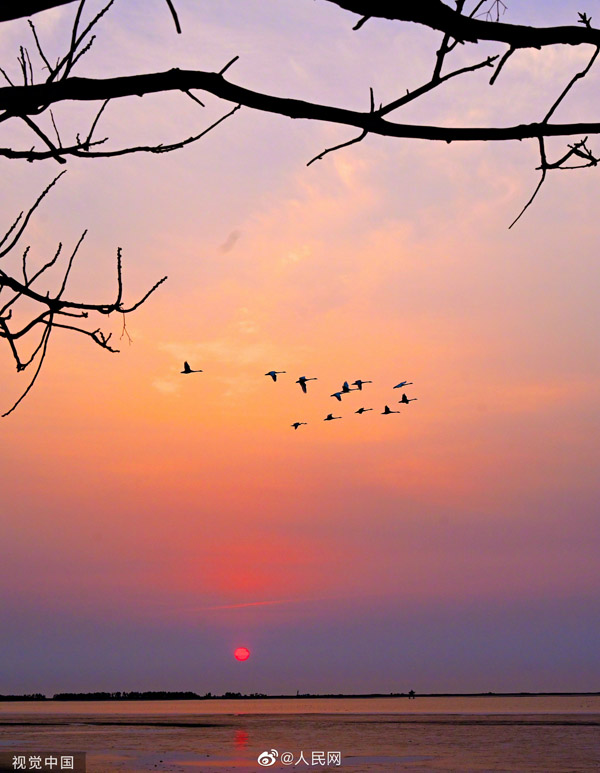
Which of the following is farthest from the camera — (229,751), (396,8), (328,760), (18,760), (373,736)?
(373,736)

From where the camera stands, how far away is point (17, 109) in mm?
2684

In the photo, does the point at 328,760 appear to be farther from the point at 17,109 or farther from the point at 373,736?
the point at 17,109

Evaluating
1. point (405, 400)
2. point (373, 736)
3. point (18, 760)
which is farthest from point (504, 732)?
point (405, 400)

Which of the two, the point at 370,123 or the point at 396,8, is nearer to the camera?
the point at 396,8

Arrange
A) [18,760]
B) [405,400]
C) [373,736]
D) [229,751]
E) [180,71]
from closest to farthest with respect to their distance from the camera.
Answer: [180,71], [405,400], [18,760], [229,751], [373,736]

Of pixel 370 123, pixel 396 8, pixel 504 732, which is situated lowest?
pixel 504 732

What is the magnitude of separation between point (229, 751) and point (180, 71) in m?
48.4

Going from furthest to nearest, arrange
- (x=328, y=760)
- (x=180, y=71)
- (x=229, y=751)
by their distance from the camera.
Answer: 1. (x=229, y=751)
2. (x=328, y=760)
3. (x=180, y=71)

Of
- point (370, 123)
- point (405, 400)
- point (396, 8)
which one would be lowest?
point (370, 123)

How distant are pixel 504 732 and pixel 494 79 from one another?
67.2 m

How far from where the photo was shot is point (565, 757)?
40.7 meters

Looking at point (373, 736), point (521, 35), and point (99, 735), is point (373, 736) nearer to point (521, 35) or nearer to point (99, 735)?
point (99, 735)

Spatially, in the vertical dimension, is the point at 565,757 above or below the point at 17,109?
below

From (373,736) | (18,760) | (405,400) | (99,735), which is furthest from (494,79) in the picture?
(99,735)
